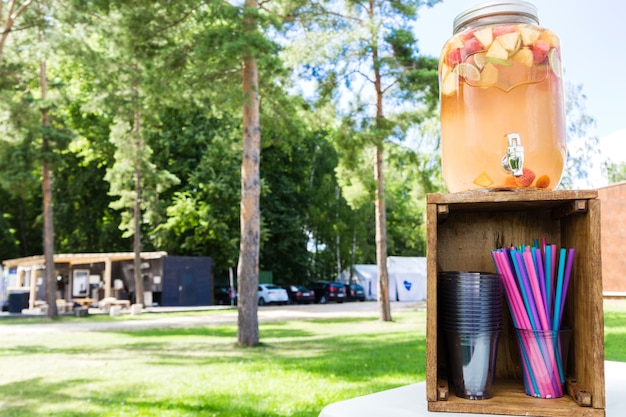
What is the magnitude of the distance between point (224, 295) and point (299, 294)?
12.4 ft

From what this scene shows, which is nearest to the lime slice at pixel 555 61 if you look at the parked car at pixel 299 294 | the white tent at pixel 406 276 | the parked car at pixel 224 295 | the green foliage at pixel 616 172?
the parked car at pixel 224 295

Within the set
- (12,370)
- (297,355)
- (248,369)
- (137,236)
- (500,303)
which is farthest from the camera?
(137,236)

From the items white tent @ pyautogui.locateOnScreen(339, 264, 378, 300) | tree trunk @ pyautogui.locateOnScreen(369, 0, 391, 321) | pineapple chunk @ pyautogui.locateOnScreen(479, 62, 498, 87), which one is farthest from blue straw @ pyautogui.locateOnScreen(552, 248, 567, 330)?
white tent @ pyautogui.locateOnScreen(339, 264, 378, 300)

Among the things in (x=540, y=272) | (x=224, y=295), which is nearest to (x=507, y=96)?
(x=540, y=272)

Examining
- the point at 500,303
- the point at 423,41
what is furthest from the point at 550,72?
the point at 423,41

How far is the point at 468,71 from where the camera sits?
1516 mm

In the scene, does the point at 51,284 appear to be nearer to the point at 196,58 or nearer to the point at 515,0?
the point at 196,58

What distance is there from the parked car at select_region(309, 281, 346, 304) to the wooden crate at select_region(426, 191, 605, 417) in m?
29.9

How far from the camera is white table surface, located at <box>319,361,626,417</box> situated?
1.39 meters

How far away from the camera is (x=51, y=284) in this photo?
20484 millimetres

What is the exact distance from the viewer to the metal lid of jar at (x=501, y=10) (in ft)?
4.92

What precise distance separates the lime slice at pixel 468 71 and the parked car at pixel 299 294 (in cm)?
2932

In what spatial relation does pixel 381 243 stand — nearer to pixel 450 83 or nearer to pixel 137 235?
pixel 137 235

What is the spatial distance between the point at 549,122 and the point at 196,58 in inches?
411
